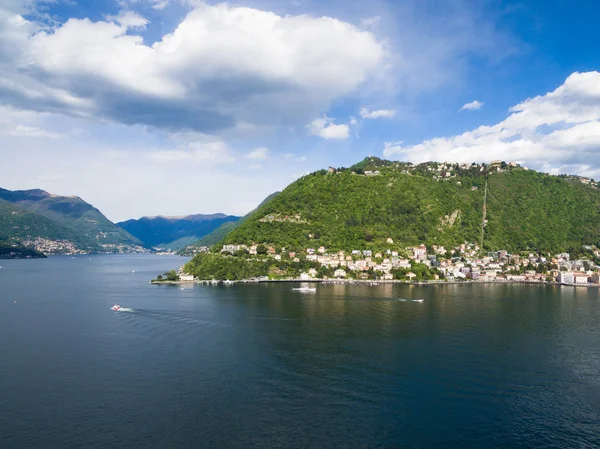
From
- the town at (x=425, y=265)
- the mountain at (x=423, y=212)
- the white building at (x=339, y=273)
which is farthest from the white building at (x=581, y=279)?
the white building at (x=339, y=273)

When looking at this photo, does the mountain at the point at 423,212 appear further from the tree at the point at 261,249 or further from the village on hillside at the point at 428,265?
the village on hillside at the point at 428,265

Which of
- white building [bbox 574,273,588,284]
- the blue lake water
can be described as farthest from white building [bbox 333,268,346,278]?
white building [bbox 574,273,588,284]

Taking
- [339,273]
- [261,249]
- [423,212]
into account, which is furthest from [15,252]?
[423,212]

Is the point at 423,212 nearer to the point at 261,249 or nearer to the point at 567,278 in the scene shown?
the point at 567,278

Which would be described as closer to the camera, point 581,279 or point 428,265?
point 581,279

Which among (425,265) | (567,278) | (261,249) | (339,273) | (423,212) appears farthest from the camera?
(423,212)
